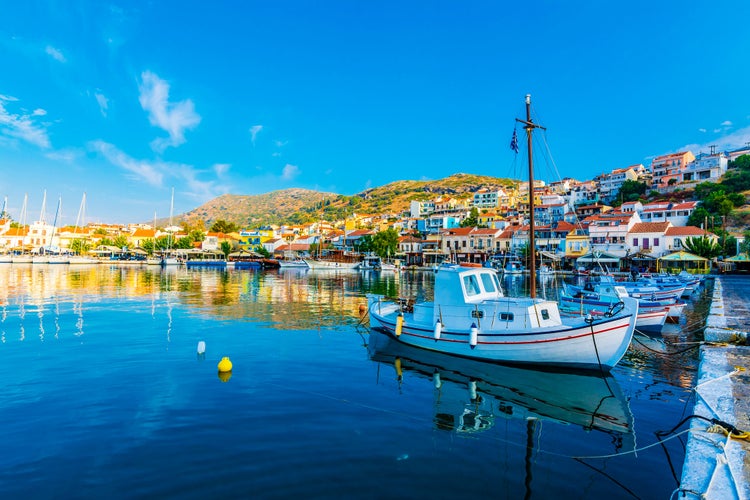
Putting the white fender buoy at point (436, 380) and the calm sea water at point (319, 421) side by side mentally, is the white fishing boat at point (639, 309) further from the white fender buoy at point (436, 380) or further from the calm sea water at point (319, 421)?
the white fender buoy at point (436, 380)

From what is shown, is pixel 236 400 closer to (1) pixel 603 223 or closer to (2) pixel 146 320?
(2) pixel 146 320

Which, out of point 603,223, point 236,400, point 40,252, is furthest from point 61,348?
point 40,252

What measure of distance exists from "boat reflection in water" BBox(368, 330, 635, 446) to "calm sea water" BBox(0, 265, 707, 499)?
6 cm

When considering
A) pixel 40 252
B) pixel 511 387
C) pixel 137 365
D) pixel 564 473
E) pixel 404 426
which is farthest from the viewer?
pixel 40 252

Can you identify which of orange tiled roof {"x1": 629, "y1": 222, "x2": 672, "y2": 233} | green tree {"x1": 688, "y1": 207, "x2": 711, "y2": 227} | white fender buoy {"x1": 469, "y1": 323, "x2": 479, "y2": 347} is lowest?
white fender buoy {"x1": 469, "y1": 323, "x2": 479, "y2": 347}

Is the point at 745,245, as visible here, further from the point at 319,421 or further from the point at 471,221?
the point at 319,421

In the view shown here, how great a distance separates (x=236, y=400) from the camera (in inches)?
419

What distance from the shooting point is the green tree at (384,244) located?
94.2 meters

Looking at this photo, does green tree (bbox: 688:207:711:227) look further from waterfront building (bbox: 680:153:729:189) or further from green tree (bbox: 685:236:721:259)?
waterfront building (bbox: 680:153:729:189)

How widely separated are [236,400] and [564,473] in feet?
24.4

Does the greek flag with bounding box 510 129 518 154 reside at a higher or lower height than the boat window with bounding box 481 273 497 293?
higher

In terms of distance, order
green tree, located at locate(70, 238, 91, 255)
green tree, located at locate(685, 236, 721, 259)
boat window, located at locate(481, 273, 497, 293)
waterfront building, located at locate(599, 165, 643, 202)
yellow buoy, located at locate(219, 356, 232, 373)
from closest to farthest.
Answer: yellow buoy, located at locate(219, 356, 232, 373) < boat window, located at locate(481, 273, 497, 293) < green tree, located at locate(685, 236, 721, 259) < green tree, located at locate(70, 238, 91, 255) < waterfront building, located at locate(599, 165, 643, 202)

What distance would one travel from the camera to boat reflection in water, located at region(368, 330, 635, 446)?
31.9 ft

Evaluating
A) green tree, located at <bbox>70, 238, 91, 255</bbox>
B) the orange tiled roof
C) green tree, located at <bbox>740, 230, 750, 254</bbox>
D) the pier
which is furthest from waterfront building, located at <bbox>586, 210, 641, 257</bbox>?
green tree, located at <bbox>70, 238, 91, 255</bbox>
